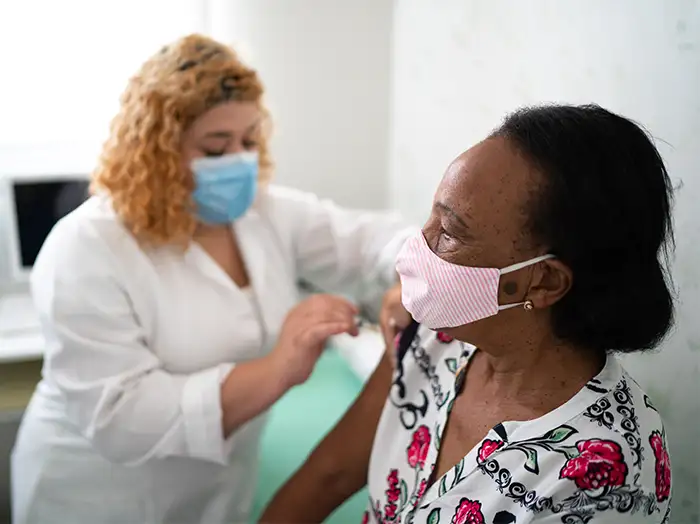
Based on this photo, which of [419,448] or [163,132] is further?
[163,132]

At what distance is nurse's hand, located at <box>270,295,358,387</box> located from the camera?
4.65ft

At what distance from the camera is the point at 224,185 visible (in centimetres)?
157

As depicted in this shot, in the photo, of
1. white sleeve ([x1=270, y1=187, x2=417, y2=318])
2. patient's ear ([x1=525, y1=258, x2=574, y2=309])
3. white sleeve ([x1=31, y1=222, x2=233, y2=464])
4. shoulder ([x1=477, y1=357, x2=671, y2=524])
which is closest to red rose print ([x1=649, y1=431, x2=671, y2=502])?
shoulder ([x1=477, y1=357, x2=671, y2=524])

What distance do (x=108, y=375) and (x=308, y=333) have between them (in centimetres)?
39

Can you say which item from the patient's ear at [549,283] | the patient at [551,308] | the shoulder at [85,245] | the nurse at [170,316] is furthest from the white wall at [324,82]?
the patient's ear at [549,283]

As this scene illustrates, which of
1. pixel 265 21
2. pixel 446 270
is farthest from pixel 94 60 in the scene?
pixel 446 270

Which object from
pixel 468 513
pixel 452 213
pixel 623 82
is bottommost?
pixel 468 513

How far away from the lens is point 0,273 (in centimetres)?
235

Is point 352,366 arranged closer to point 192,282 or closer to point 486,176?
point 192,282

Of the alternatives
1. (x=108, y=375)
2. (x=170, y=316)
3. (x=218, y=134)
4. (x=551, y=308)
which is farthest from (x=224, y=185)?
(x=551, y=308)

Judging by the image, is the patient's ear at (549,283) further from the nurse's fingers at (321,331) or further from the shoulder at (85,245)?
the shoulder at (85,245)

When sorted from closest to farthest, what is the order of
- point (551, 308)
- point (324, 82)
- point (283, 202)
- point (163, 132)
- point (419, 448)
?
point (551, 308), point (419, 448), point (163, 132), point (283, 202), point (324, 82)

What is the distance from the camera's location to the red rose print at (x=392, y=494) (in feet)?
3.89

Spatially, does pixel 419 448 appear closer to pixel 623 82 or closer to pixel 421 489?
pixel 421 489
